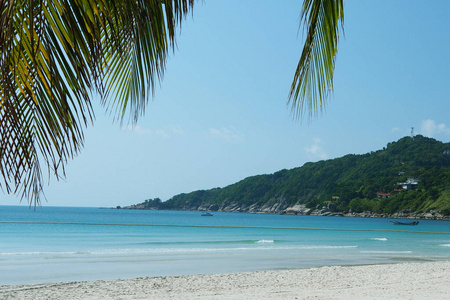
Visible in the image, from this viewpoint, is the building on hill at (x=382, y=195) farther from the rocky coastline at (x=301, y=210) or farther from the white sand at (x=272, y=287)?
the white sand at (x=272, y=287)

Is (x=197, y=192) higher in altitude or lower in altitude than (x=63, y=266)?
higher

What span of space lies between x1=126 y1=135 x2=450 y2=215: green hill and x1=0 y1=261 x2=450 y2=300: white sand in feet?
279

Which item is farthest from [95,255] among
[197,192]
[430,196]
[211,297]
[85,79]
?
[197,192]

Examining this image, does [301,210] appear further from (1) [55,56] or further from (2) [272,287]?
(1) [55,56]

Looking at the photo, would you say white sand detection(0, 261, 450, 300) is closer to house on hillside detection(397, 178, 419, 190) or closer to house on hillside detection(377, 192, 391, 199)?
house on hillside detection(397, 178, 419, 190)

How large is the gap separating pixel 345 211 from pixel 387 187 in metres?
10.7

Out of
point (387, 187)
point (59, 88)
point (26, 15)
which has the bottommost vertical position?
point (59, 88)

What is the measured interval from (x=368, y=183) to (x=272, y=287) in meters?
98.0

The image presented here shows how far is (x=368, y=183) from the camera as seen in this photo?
4134 inches

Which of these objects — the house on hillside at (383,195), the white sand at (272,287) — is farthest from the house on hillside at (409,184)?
the white sand at (272,287)

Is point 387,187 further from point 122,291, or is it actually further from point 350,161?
point 122,291

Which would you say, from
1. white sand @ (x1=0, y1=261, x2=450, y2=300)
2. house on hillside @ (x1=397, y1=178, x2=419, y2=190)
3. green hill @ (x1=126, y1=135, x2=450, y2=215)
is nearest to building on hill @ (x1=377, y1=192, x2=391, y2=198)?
green hill @ (x1=126, y1=135, x2=450, y2=215)

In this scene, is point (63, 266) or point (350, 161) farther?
→ point (350, 161)

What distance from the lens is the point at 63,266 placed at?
1736 cm
